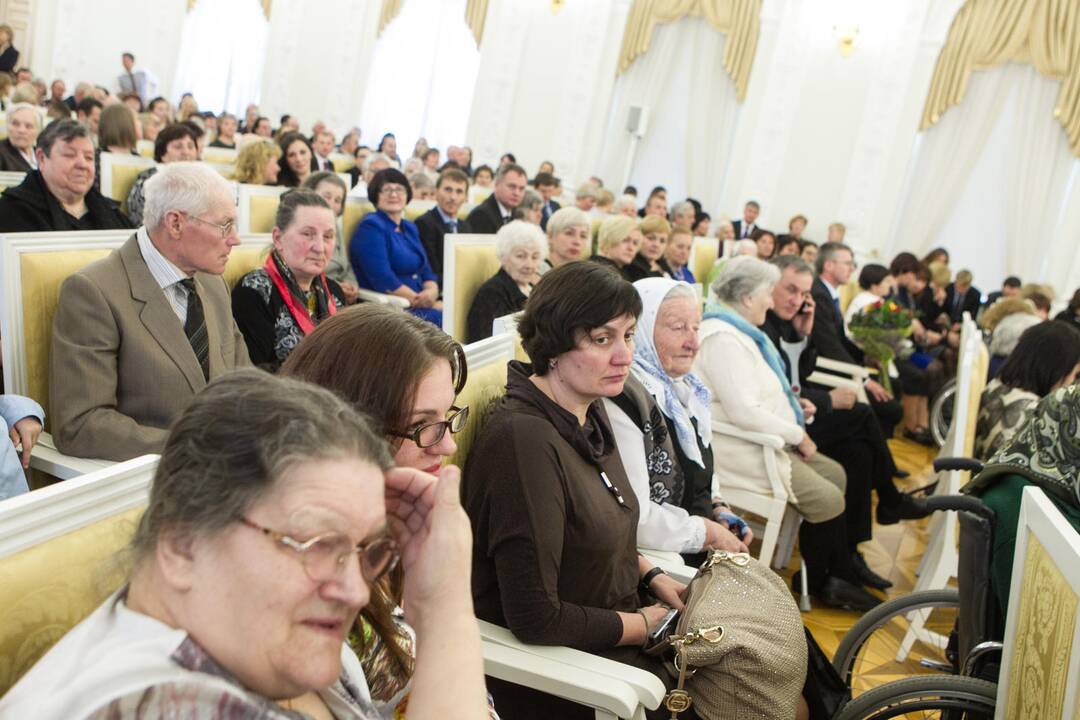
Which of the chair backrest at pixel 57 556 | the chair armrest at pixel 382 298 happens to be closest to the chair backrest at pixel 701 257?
the chair armrest at pixel 382 298

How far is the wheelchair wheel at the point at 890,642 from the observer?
2611 mm

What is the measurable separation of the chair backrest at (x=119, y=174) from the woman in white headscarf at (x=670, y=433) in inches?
120

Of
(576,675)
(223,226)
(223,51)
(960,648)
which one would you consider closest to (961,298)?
(960,648)

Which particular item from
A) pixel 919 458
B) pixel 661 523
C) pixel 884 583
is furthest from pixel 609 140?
pixel 661 523

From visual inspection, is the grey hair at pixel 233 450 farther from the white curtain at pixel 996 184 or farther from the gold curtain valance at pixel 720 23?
the gold curtain valance at pixel 720 23

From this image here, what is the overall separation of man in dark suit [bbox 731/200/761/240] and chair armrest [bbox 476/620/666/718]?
946 cm

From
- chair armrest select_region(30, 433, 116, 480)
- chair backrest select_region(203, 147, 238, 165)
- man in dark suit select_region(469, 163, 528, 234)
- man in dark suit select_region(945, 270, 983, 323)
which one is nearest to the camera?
chair armrest select_region(30, 433, 116, 480)

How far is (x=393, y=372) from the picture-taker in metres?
1.52

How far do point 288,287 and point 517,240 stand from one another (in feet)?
3.83

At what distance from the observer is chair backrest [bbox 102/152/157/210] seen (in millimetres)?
4699

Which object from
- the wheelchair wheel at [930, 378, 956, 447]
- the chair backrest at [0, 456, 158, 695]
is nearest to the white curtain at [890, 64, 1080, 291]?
the wheelchair wheel at [930, 378, 956, 447]

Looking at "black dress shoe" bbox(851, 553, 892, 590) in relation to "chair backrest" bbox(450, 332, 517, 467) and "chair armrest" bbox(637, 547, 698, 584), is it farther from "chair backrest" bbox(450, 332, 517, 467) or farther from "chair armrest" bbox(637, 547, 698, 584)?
"chair backrest" bbox(450, 332, 517, 467)

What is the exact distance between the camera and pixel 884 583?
4.13m

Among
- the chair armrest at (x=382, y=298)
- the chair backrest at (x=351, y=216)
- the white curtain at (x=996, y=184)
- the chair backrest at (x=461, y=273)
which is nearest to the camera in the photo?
the chair backrest at (x=461, y=273)
